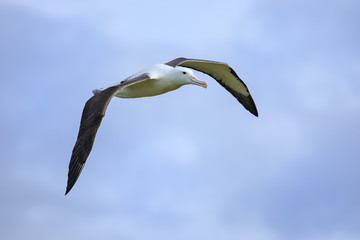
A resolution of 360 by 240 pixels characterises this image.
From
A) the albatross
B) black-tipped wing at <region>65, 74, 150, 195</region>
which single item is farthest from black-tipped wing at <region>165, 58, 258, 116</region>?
black-tipped wing at <region>65, 74, 150, 195</region>

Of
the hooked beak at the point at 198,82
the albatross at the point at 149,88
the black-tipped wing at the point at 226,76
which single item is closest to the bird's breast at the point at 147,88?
the albatross at the point at 149,88

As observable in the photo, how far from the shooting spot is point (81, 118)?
1530 cm

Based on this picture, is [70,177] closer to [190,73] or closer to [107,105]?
[107,105]

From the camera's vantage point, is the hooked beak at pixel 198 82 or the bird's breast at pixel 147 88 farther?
the hooked beak at pixel 198 82

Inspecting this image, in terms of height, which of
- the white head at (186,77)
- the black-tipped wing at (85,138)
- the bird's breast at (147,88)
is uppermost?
the white head at (186,77)

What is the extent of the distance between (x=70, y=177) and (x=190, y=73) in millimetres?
3813

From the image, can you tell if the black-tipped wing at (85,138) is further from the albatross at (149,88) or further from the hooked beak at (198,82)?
the hooked beak at (198,82)

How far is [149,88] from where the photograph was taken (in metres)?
16.8

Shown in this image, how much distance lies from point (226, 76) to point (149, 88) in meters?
3.30

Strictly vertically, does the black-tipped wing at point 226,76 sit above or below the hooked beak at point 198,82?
above

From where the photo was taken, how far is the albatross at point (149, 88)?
48.7 feet

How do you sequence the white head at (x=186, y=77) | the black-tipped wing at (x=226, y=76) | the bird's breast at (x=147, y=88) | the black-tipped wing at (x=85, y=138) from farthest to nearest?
the black-tipped wing at (x=226, y=76) → the white head at (x=186, y=77) → the bird's breast at (x=147, y=88) → the black-tipped wing at (x=85, y=138)

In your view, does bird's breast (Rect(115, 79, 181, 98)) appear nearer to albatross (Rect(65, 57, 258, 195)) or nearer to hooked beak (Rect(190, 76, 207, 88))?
albatross (Rect(65, 57, 258, 195))

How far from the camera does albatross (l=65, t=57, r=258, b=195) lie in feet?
48.7
